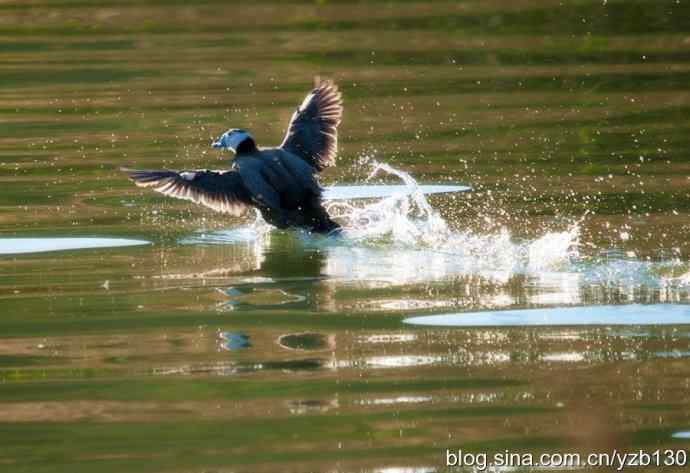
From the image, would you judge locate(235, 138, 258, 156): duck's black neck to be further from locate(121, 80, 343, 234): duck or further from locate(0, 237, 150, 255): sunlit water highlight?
locate(0, 237, 150, 255): sunlit water highlight

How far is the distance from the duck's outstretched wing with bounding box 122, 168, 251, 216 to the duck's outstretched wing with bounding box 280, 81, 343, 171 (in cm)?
93

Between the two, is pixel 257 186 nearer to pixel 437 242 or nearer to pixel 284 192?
pixel 284 192

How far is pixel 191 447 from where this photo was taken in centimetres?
604

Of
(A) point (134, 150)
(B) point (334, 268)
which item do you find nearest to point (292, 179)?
(B) point (334, 268)


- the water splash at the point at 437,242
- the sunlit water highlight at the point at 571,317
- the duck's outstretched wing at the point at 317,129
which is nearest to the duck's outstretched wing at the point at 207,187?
the water splash at the point at 437,242

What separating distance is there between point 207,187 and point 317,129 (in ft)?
4.42

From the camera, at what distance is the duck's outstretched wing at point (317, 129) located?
11359 mm

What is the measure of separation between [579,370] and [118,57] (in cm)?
1133

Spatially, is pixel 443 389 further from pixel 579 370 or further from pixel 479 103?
pixel 479 103

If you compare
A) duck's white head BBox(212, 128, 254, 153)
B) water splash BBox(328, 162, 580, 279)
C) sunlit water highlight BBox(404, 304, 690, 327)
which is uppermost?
duck's white head BBox(212, 128, 254, 153)

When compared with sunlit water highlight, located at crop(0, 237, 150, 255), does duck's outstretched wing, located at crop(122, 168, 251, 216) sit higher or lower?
higher

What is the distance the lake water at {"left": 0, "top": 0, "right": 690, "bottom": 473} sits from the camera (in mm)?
6266

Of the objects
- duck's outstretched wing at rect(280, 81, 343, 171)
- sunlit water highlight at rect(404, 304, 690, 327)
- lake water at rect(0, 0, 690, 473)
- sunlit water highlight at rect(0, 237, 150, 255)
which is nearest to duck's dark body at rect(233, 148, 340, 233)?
lake water at rect(0, 0, 690, 473)

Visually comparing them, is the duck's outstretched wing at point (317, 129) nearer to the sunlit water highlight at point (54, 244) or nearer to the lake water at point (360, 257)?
the lake water at point (360, 257)
